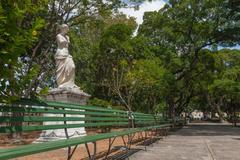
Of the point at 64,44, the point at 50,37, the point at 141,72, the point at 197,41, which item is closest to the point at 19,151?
the point at 64,44

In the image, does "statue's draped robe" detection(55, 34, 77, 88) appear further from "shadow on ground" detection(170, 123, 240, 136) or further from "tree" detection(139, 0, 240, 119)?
"tree" detection(139, 0, 240, 119)

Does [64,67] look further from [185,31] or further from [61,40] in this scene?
[185,31]

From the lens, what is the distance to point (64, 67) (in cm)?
1348

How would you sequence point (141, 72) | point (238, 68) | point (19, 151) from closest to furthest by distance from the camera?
point (19, 151) → point (141, 72) → point (238, 68)

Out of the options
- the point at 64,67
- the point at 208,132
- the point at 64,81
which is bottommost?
the point at 208,132

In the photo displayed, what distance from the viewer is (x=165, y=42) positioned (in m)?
31.8

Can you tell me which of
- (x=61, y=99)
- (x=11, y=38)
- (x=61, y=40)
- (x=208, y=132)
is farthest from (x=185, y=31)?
(x=11, y=38)

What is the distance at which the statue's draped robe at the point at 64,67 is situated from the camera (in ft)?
44.2

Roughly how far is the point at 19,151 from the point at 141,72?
21133 mm

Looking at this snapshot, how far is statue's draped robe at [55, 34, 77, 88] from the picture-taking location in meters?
13.5

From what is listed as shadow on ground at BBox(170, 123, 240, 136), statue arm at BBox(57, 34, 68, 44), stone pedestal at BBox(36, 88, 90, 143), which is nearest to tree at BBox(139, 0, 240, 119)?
shadow on ground at BBox(170, 123, 240, 136)

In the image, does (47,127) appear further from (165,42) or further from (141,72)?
(165,42)


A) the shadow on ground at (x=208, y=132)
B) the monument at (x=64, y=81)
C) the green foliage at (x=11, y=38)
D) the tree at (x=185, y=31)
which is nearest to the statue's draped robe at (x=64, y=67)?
the monument at (x=64, y=81)

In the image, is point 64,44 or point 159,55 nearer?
point 64,44
